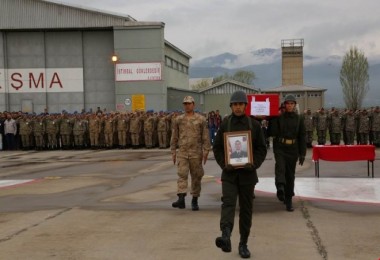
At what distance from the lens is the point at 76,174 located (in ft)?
46.2

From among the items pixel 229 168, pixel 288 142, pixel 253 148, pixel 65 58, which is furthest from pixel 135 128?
pixel 229 168

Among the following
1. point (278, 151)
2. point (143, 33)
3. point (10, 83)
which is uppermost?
point (143, 33)

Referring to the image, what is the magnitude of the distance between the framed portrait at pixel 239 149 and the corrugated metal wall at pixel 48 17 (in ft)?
77.0

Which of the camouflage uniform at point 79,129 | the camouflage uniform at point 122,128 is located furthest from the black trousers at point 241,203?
the camouflage uniform at point 79,129

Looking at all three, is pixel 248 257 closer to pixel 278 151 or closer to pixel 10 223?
pixel 278 151

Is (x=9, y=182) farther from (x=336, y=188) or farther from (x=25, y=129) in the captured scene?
(x=25, y=129)

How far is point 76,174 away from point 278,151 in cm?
709

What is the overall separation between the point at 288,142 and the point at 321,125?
13.2 metres

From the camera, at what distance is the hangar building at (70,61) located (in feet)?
92.2

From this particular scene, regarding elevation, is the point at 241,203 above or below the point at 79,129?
below

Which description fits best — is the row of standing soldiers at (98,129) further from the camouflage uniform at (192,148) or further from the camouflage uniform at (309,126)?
the camouflage uniform at (192,148)

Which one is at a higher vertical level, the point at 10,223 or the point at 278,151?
the point at 278,151

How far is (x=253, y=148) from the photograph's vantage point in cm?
594

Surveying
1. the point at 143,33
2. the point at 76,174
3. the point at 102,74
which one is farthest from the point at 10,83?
the point at 76,174
